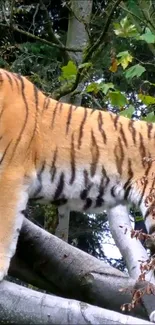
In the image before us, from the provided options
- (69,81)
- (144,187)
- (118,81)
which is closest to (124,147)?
(144,187)

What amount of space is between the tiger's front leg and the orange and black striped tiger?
45 mm

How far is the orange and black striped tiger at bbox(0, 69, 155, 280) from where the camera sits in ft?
13.7

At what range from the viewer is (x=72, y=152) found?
4383mm

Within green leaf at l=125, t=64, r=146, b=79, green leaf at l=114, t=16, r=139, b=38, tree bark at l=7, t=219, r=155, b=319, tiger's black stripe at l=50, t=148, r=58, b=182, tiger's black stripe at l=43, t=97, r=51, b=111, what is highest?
green leaf at l=114, t=16, r=139, b=38

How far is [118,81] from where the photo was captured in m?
10.7

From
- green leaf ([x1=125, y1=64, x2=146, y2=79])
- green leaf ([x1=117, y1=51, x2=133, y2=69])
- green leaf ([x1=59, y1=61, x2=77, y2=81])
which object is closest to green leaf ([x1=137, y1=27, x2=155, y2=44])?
green leaf ([x1=125, y1=64, x2=146, y2=79])

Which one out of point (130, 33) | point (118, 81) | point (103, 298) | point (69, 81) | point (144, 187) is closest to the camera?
point (103, 298)

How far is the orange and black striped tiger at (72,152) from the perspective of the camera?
418 centimetres

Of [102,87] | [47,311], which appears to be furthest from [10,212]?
[102,87]

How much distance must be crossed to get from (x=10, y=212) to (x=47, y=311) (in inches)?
45.0

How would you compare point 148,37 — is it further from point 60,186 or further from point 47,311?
point 47,311

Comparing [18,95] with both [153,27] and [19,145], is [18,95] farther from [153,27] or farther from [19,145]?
[153,27]

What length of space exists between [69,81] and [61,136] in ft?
5.90

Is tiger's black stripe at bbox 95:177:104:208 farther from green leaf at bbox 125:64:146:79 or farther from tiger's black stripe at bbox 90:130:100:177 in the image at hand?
green leaf at bbox 125:64:146:79
